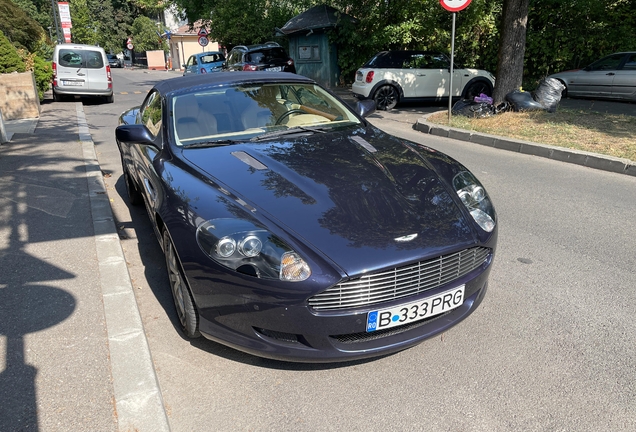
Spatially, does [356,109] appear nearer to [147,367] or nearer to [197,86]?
[197,86]

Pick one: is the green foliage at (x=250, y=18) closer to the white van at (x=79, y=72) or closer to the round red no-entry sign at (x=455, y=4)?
the white van at (x=79, y=72)

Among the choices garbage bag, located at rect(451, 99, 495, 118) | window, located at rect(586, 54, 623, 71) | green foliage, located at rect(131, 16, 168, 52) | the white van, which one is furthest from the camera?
green foliage, located at rect(131, 16, 168, 52)

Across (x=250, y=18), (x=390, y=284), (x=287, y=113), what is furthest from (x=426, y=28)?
(x=390, y=284)

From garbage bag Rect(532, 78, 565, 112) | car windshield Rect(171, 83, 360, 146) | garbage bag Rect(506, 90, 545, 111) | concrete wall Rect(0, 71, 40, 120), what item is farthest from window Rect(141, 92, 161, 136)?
concrete wall Rect(0, 71, 40, 120)

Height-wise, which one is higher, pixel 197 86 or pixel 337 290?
pixel 197 86

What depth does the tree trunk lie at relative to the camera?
10.3 meters

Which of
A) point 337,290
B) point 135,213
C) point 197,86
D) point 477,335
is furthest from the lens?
point 135,213

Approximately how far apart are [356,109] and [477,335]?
95.0 inches

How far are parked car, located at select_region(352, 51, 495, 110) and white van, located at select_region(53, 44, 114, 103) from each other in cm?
828

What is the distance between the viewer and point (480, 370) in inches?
105

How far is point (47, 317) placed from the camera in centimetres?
312

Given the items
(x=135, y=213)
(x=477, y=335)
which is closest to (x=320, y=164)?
(x=477, y=335)

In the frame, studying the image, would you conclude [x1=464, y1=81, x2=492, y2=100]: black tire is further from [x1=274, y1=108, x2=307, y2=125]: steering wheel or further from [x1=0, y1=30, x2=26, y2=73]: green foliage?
[x1=0, y1=30, x2=26, y2=73]: green foliage

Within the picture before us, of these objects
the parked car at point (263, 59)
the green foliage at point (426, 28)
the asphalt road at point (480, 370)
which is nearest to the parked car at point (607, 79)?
the green foliage at point (426, 28)
